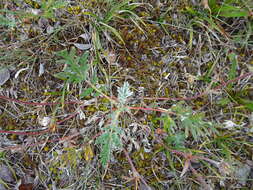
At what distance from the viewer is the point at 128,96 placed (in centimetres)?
190

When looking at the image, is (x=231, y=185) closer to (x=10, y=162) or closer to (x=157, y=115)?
(x=157, y=115)

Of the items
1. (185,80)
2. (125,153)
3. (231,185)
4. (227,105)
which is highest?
(185,80)

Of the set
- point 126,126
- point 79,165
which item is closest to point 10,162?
point 79,165

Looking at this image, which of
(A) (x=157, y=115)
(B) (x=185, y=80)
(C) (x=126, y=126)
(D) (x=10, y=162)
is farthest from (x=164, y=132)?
(D) (x=10, y=162)

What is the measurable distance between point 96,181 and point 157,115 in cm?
69

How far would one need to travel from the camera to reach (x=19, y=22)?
1916 mm

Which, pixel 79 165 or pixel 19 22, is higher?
pixel 19 22

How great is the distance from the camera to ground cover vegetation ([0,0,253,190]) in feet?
6.16

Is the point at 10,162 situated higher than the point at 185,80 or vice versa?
the point at 185,80

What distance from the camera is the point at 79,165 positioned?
1.88 meters

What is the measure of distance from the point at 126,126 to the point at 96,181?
478mm

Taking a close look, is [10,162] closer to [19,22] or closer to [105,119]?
[105,119]

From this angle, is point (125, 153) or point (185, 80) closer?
point (125, 153)

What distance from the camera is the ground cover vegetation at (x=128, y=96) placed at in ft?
6.16
